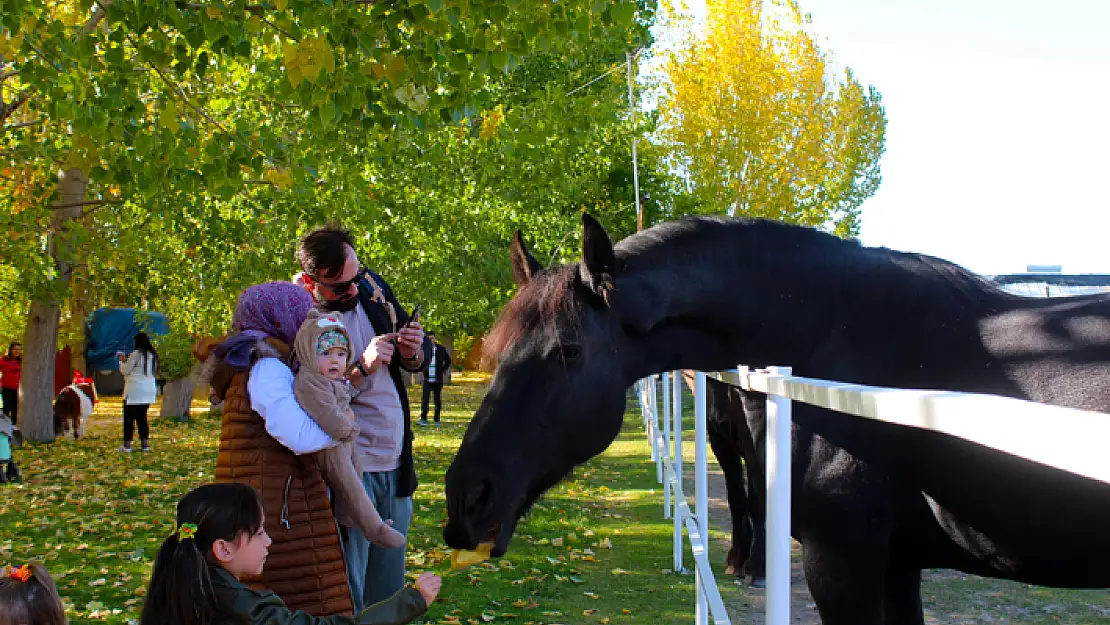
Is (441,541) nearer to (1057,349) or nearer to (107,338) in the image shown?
(1057,349)

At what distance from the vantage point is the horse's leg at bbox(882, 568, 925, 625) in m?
3.07

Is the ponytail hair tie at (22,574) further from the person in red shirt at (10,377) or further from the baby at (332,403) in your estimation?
the person in red shirt at (10,377)

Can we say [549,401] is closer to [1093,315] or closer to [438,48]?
[1093,315]

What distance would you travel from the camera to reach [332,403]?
300cm

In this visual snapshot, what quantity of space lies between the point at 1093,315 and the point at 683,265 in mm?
1260

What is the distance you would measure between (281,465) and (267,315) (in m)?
0.53

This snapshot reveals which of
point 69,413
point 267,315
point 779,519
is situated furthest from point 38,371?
point 779,519

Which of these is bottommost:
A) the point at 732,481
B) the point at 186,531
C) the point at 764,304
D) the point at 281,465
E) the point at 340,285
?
the point at 732,481

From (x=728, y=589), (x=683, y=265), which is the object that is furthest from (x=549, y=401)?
(x=728, y=589)

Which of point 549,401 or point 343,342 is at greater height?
point 343,342

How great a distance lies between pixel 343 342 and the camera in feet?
10.3

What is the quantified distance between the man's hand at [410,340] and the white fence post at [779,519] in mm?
1920

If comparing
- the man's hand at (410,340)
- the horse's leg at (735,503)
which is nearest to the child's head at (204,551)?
the man's hand at (410,340)

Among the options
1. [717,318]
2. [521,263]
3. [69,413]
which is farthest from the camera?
[69,413]
